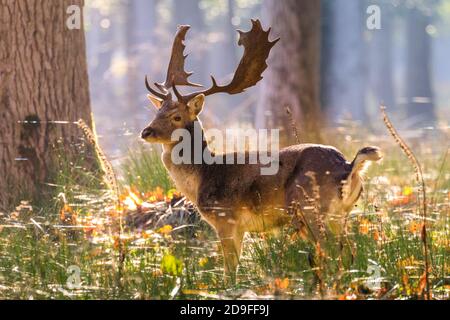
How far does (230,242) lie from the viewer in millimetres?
7906

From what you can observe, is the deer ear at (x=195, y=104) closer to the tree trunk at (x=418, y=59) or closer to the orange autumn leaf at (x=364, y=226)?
the orange autumn leaf at (x=364, y=226)

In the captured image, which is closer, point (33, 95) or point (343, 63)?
point (33, 95)

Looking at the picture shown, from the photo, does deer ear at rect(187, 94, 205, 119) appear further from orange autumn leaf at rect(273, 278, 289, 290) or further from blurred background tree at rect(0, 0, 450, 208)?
orange autumn leaf at rect(273, 278, 289, 290)

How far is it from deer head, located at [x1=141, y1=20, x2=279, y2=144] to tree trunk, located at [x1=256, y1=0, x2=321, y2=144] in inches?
250

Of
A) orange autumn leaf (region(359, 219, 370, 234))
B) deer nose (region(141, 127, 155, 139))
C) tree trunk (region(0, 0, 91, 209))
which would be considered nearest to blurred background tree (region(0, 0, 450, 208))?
tree trunk (region(0, 0, 91, 209))

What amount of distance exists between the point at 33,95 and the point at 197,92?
A: 2.05 m

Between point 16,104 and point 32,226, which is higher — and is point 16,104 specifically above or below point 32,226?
above

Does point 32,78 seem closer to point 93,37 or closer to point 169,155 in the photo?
point 169,155

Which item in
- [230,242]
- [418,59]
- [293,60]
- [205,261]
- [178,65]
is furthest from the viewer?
[418,59]

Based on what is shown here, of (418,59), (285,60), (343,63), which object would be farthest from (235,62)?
(285,60)

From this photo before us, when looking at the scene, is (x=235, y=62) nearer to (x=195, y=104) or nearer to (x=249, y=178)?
(x=195, y=104)

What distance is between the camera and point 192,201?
852 centimetres
